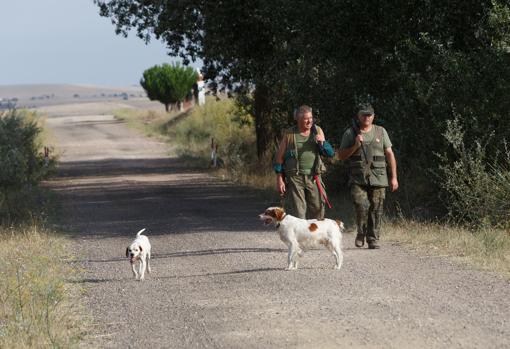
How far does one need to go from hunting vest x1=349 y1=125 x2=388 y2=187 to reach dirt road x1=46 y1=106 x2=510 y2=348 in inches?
38.4

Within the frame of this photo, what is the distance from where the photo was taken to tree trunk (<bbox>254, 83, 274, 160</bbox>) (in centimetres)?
2862

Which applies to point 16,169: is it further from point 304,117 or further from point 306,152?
point 304,117

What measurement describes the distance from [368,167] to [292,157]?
46.0 inches

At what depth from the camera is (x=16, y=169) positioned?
74.5 feet

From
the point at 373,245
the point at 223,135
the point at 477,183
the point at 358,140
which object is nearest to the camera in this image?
the point at 358,140

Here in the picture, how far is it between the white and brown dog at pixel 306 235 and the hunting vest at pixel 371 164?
5.46 feet

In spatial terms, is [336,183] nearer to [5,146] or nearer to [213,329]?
[5,146]

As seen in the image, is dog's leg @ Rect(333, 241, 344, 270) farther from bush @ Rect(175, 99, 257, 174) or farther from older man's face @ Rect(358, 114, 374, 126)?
bush @ Rect(175, 99, 257, 174)

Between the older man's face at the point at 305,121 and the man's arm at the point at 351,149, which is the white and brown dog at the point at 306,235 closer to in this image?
the older man's face at the point at 305,121

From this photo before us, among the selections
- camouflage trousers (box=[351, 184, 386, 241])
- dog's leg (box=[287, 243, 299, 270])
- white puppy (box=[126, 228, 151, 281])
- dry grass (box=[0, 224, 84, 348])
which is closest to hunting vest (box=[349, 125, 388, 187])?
camouflage trousers (box=[351, 184, 386, 241])

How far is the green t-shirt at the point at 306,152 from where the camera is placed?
12953mm

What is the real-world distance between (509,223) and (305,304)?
20.7ft

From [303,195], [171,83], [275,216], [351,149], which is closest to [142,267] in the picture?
[275,216]

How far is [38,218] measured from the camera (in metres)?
19.8
